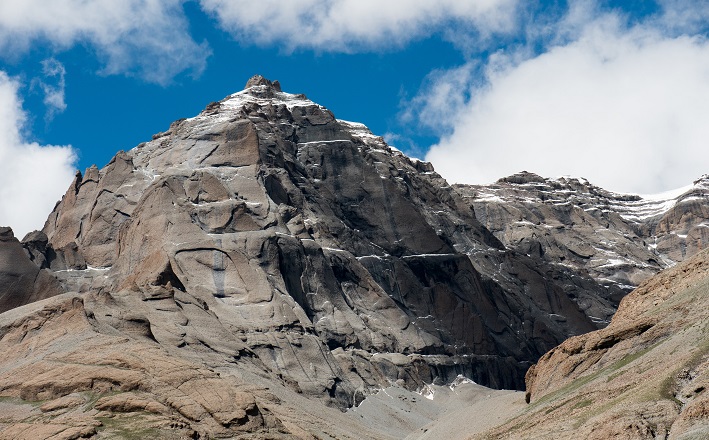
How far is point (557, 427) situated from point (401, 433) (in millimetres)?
111290

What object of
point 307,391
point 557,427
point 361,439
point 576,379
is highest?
point 307,391

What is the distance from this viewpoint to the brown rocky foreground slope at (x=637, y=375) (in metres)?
72.8

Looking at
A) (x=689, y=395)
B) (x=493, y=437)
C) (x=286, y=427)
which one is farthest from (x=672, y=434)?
(x=286, y=427)

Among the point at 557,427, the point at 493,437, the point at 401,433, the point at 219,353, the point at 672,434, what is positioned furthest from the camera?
the point at 401,433

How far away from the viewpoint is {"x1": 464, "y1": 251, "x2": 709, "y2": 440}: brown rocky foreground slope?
239ft

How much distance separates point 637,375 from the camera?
8606 centimetres

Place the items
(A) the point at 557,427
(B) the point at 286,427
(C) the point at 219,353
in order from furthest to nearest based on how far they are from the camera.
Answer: (C) the point at 219,353
(B) the point at 286,427
(A) the point at 557,427

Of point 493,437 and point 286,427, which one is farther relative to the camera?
point 286,427

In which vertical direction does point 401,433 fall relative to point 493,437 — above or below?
above

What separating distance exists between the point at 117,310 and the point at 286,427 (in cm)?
4152

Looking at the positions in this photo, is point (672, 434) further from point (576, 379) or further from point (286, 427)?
point (286, 427)

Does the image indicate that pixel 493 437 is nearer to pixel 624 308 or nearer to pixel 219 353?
pixel 624 308

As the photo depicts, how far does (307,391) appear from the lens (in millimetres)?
198125

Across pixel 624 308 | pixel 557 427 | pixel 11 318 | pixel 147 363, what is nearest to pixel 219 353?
pixel 11 318
